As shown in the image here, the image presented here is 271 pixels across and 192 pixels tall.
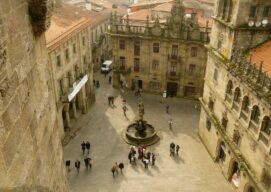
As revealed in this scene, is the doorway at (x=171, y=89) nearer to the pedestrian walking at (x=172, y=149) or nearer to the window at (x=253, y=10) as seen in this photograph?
the pedestrian walking at (x=172, y=149)

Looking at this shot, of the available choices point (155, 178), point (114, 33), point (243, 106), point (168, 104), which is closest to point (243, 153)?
point (243, 106)

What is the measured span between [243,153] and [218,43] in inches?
404

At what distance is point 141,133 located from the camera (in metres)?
34.3

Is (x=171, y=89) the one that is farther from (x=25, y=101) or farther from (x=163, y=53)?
(x=25, y=101)

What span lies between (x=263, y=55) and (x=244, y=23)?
9.95 feet

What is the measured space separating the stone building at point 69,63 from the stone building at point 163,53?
6131mm

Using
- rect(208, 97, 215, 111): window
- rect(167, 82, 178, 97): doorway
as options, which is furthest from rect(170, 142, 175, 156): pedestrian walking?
rect(167, 82, 178, 97): doorway

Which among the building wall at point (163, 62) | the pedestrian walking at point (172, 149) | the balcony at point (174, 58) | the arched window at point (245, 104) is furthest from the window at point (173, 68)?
the arched window at point (245, 104)

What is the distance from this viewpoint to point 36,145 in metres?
5.77

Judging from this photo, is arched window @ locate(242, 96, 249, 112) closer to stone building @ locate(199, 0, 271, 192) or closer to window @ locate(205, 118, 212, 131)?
stone building @ locate(199, 0, 271, 192)

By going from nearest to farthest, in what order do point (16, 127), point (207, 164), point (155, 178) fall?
point (16, 127) < point (155, 178) < point (207, 164)

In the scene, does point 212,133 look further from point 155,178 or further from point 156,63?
point 156,63

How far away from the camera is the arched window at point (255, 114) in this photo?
73.6 ft

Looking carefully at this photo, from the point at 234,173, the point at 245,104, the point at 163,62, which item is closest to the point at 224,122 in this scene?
the point at 245,104
